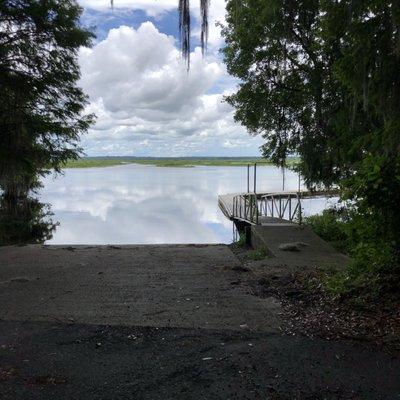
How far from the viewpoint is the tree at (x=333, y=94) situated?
5.41 m

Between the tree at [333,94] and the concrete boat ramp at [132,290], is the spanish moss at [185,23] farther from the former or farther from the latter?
the concrete boat ramp at [132,290]

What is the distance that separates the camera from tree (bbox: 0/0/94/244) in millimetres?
12508

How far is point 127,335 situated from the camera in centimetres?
479

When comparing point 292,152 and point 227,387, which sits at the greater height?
point 292,152

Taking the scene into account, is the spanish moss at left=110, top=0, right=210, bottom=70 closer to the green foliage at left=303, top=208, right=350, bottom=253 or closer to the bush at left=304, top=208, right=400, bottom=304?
the bush at left=304, top=208, right=400, bottom=304

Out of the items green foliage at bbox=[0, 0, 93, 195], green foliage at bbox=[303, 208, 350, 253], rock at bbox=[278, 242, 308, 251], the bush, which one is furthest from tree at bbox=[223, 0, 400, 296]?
green foliage at bbox=[0, 0, 93, 195]

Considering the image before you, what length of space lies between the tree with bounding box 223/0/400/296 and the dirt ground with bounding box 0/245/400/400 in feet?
5.77

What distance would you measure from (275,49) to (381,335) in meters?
11.7

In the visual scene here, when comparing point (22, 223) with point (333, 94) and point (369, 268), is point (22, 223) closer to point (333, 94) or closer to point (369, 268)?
point (333, 94)

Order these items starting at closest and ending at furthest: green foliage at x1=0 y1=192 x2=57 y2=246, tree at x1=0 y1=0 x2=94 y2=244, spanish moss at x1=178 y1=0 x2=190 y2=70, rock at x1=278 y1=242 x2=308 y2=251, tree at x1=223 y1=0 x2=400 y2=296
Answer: spanish moss at x1=178 y1=0 x2=190 y2=70 → tree at x1=223 y1=0 x2=400 y2=296 → rock at x1=278 y1=242 x2=308 y2=251 → tree at x1=0 y1=0 x2=94 y2=244 → green foliage at x1=0 y1=192 x2=57 y2=246

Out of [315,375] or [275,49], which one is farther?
[275,49]

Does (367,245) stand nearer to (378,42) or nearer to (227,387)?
(378,42)

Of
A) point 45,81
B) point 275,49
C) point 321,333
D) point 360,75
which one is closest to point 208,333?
point 321,333

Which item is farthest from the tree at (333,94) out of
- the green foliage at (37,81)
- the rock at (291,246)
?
the green foliage at (37,81)
